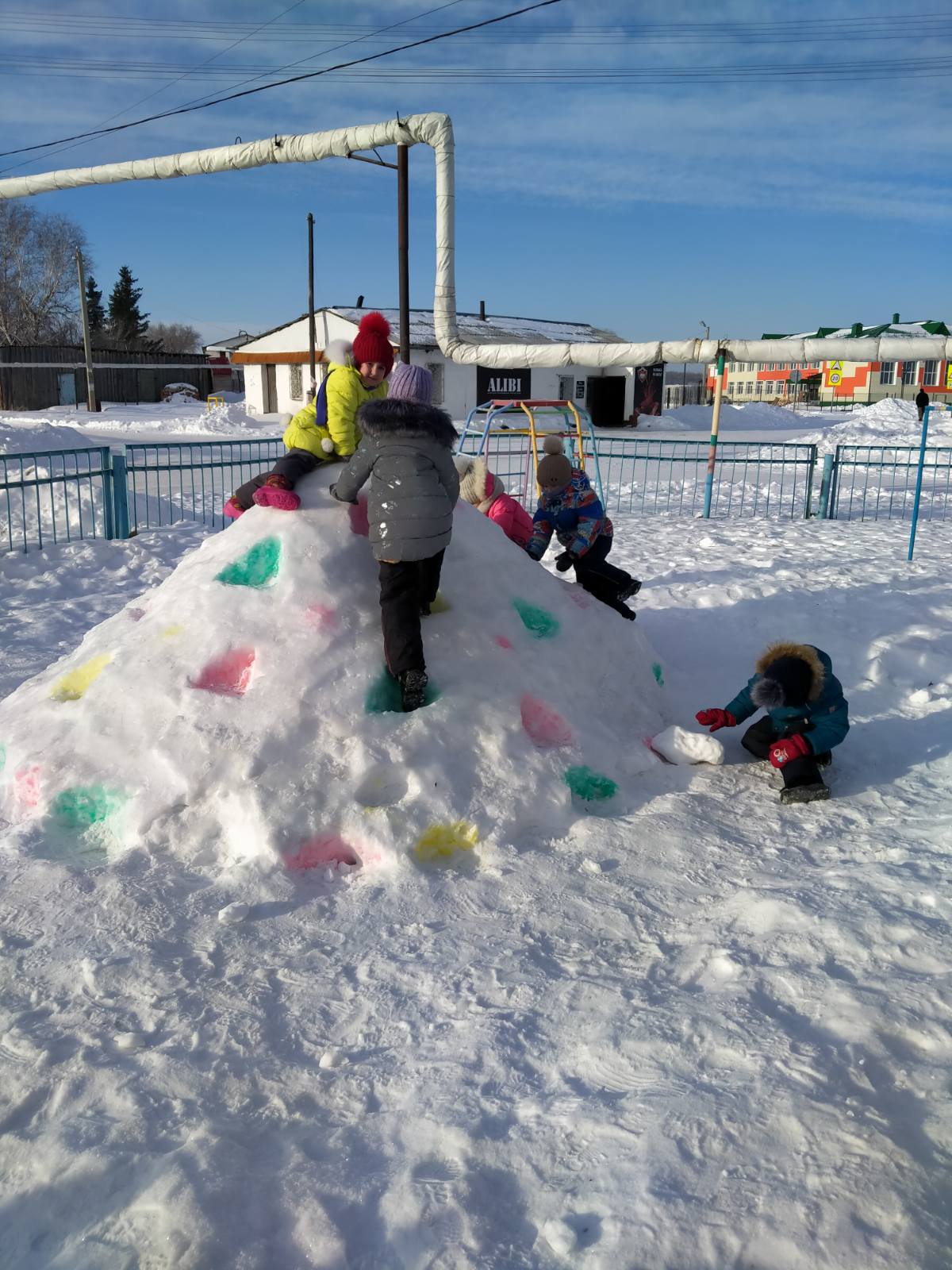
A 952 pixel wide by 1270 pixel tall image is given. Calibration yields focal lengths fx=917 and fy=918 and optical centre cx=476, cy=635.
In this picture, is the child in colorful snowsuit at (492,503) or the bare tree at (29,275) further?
the bare tree at (29,275)

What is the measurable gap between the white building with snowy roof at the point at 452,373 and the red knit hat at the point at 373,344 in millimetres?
26563

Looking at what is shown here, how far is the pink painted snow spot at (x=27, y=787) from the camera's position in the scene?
12.3 feet

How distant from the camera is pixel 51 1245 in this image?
6.40 ft

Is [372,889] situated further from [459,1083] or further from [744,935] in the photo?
[744,935]

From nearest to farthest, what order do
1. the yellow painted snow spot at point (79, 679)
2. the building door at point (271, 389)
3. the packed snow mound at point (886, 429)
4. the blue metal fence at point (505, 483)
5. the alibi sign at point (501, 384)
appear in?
the yellow painted snow spot at point (79, 679) < the blue metal fence at point (505, 483) < the packed snow mound at point (886, 429) < the alibi sign at point (501, 384) < the building door at point (271, 389)

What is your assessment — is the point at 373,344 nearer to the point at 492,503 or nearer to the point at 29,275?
the point at 492,503

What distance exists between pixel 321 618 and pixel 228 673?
0.47 m

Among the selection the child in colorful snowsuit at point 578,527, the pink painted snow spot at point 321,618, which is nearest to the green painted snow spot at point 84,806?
the pink painted snow spot at point 321,618

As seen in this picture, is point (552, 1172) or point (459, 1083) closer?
point (552, 1172)

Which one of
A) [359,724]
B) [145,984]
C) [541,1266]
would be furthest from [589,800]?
[541,1266]

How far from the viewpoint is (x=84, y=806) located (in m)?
3.71

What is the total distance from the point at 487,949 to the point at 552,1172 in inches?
37.7

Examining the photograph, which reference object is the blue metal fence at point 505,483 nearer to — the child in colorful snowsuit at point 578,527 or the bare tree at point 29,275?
the child in colorful snowsuit at point 578,527

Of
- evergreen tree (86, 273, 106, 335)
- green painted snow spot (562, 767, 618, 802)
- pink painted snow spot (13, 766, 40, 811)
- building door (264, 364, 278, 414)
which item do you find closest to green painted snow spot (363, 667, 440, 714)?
green painted snow spot (562, 767, 618, 802)
